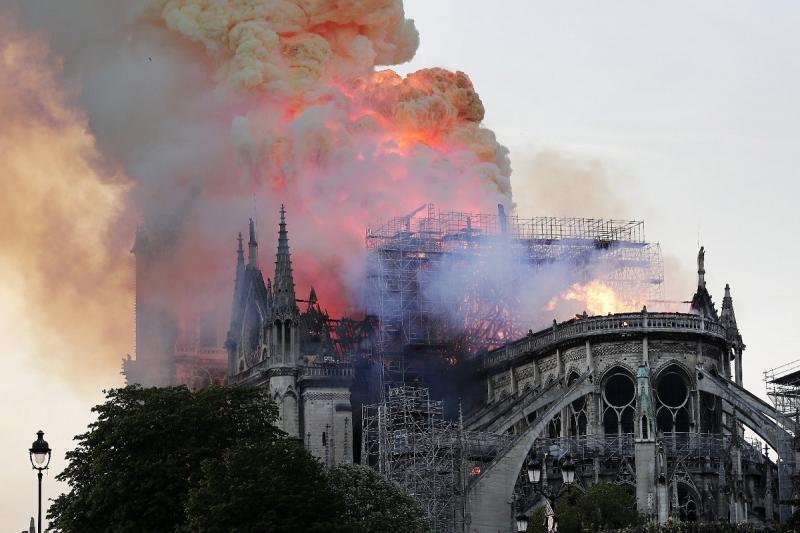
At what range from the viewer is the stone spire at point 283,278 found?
427 ft

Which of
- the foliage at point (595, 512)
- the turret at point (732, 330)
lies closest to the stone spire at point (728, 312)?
the turret at point (732, 330)

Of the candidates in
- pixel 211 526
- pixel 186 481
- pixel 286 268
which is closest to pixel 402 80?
pixel 286 268

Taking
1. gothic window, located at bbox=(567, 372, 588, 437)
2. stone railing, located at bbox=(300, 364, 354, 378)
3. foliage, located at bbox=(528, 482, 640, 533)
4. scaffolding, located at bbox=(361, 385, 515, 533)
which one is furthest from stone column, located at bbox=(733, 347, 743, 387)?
foliage, located at bbox=(528, 482, 640, 533)

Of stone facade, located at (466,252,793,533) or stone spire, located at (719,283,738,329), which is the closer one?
stone facade, located at (466,252,793,533)

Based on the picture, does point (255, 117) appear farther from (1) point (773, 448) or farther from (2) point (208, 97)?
(1) point (773, 448)

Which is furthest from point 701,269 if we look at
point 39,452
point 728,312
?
point 39,452

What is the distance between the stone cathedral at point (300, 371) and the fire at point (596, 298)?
13982 millimetres

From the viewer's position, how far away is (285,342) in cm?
12950

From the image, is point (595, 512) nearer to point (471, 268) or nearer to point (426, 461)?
point (426, 461)

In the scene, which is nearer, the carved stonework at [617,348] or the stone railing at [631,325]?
the stone railing at [631,325]

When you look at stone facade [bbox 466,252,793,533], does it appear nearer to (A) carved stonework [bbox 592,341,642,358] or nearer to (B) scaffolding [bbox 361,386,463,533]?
(A) carved stonework [bbox 592,341,642,358]

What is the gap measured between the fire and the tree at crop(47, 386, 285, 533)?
35460 mm

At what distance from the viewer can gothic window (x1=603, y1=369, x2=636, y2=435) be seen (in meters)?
117

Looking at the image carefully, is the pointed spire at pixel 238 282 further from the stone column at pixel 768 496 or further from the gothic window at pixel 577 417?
the stone column at pixel 768 496
